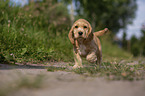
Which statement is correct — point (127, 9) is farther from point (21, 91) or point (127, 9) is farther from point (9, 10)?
point (21, 91)

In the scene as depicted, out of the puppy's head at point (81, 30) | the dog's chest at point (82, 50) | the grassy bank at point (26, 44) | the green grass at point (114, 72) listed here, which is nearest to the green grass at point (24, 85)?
the green grass at point (114, 72)

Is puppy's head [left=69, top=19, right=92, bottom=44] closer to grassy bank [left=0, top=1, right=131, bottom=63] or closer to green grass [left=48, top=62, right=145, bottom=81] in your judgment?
green grass [left=48, top=62, right=145, bottom=81]

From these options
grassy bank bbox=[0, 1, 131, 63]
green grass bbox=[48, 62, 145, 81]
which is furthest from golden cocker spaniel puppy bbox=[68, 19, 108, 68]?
grassy bank bbox=[0, 1, 131, 63]

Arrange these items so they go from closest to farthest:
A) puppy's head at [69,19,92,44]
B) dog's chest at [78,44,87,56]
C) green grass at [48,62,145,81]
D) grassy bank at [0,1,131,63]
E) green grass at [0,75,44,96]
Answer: green grass at [0,75,44,96] < green grass at [48,62,145,81] < puppy's head at [69,19,92,44] < dog's chest at [78,44,87,56] < grassy bank at [0,1,131,63]

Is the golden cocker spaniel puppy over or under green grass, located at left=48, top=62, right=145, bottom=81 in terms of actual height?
over

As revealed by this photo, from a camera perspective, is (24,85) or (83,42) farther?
(83,42)

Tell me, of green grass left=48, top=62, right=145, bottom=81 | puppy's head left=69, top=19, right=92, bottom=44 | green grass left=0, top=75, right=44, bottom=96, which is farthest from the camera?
puppy's head left=69, top=19, right=92, bottom=44

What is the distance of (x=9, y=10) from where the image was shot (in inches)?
238

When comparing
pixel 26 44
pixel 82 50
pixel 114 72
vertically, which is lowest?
pixel 114 72

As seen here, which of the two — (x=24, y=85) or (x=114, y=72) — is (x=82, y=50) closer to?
(x=114, y=72)

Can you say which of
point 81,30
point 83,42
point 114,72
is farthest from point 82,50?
point 114,72

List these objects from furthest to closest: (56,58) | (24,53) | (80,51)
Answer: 1. (56,58)
2. (24,53)
3. (80,51)

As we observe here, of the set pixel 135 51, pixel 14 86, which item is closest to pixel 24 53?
pixel 14 86

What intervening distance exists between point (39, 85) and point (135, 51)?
797 inches
